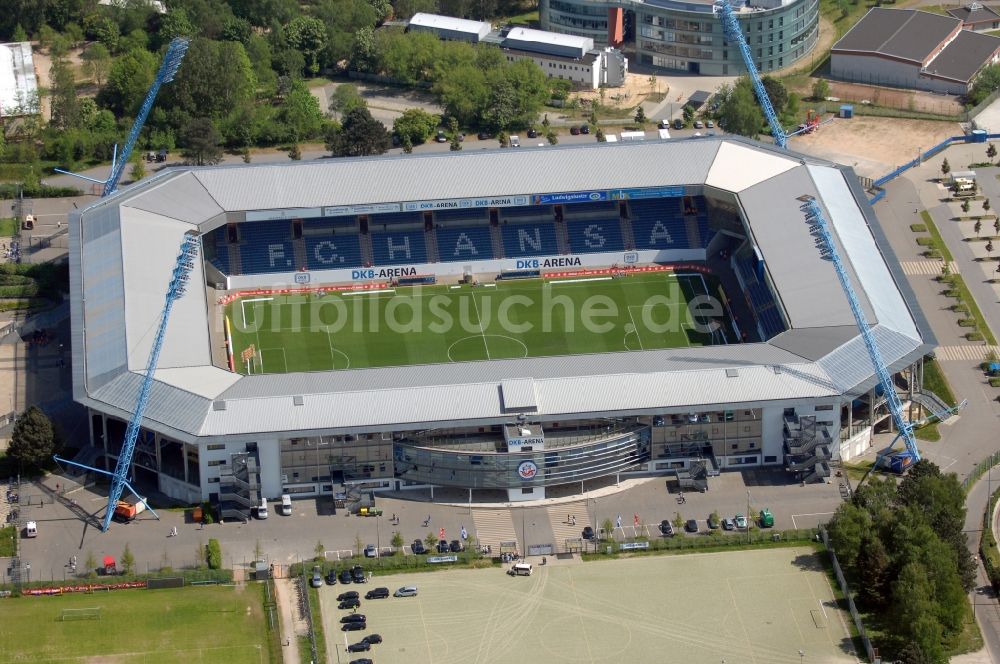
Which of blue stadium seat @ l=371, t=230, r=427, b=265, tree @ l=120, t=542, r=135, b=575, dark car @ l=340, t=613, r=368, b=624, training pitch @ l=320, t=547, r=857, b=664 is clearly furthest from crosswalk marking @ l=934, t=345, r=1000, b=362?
tree @ l=120, t=542, r=135, b=575

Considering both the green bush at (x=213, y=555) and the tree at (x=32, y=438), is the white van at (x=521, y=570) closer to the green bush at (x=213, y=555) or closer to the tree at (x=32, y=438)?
the green bush at (x=213, y=555)

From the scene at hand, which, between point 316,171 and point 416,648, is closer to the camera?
point 416,648

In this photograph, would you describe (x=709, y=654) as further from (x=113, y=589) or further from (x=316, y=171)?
(x=316, y=171)

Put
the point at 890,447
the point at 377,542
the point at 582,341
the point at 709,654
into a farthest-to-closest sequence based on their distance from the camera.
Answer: the point at 582,341, the point at 890,447, the point at 377,542, the point at 709,654

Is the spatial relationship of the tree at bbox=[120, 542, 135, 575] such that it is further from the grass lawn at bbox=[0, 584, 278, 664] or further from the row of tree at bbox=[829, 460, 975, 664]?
the row of tree at bbox=[829, 460, 975, 664]

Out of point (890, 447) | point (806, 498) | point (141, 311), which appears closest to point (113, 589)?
point (141, 311)

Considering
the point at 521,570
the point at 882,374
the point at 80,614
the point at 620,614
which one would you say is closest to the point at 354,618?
the point at 521,570
